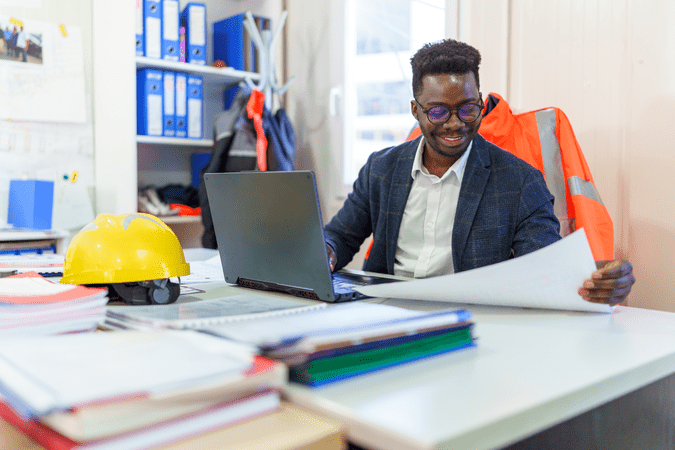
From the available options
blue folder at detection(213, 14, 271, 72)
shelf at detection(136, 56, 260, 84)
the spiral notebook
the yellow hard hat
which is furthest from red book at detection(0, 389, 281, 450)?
blue folder at detection(213, 14, 271, 72)

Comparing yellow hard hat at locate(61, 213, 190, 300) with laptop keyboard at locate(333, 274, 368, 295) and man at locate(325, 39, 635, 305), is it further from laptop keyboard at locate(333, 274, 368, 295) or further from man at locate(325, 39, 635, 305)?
man at locate(325, 39, 635, 305)

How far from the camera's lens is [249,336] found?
0.62 metres

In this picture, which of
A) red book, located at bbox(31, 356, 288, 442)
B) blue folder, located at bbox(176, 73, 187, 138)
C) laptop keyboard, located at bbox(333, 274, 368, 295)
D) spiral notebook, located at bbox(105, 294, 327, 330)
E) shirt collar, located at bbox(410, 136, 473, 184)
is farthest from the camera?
blue folder, located at bbox(176, 73, 187, 138)

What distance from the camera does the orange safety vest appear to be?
1723 millimetres

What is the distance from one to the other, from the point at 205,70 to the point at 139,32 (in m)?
0.35

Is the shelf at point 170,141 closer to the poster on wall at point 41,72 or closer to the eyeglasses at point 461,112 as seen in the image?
the poster on wall at point 41,72

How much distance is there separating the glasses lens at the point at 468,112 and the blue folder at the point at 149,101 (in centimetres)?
184

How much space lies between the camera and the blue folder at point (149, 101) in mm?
2781

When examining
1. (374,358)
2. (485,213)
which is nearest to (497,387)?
(374,358)

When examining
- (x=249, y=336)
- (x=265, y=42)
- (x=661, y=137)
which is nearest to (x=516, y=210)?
(x=661, y=137)

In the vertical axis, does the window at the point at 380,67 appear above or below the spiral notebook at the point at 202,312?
above

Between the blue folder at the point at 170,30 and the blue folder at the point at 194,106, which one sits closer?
the blue folder at the point at 170,30

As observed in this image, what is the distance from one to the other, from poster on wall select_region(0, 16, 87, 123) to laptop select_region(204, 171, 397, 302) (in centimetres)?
184

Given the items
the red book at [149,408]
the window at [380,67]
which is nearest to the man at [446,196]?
the red book at [149,408]
